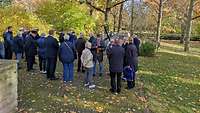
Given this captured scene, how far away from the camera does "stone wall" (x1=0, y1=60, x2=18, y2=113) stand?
10.3m

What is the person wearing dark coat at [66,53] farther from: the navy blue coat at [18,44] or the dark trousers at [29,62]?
the navy blue coat at [18,44]

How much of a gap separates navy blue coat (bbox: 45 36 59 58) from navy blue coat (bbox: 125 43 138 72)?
274cm

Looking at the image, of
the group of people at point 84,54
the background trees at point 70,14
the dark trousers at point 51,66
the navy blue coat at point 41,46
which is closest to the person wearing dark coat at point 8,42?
the group of people at point 84,54

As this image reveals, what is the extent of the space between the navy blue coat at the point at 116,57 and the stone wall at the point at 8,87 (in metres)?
3.57

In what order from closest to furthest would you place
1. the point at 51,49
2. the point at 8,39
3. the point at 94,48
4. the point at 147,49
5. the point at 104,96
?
the point at 104,96 → the point at 51,49 → the point at 94,48 → the point at 8,39 → the point at 147,49

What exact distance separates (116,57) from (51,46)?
283 centimetres

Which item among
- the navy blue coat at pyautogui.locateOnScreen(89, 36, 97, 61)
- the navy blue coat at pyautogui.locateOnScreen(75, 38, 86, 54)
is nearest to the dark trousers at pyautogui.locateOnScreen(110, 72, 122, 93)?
the navy blue coat at pyautogui.locateOnScreen(89, 36, 97, 61)

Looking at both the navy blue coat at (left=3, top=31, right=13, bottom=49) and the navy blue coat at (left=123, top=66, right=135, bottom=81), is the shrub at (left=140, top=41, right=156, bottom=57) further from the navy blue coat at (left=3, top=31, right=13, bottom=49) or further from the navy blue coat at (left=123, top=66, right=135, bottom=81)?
the navy blue coat at (left=123, top=66, right=135, bottom=81)

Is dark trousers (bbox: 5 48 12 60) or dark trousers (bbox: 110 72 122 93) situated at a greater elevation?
dark trousers (bbox: 5 48 12 60)

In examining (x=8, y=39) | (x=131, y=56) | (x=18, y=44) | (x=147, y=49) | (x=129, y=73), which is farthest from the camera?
(x=147, y=49)

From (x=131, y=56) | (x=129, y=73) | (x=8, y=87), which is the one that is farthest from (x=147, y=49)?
(x=8, y=87)

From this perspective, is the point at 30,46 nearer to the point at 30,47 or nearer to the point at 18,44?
the point at 30,47

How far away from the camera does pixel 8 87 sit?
10688mm

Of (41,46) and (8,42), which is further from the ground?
(8,42)
